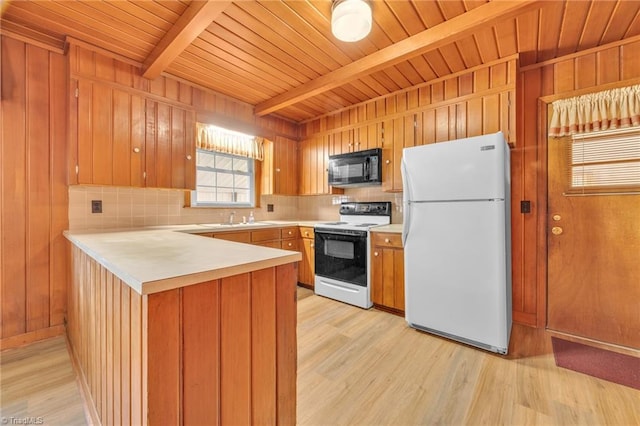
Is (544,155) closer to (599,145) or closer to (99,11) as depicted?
(599,145)

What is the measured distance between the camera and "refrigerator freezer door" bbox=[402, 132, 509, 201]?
1938 mm

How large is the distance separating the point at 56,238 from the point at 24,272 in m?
0.32

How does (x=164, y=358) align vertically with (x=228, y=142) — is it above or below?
below

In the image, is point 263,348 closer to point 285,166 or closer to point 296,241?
point 296,241

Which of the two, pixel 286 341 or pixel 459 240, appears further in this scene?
pixel 459 240

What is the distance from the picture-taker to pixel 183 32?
5.99ft

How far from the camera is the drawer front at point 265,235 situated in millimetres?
3001

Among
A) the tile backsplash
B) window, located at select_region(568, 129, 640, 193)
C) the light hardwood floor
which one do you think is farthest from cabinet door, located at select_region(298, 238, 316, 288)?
window, located at select_region(568, 129, 640, 193)

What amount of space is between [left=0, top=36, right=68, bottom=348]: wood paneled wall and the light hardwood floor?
0.29 meters

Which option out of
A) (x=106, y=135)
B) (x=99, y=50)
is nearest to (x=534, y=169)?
(x=106, y=135)

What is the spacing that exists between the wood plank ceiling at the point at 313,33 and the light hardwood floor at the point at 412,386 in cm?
230

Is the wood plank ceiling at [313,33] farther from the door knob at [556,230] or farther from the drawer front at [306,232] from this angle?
the drawer front at [306,232]

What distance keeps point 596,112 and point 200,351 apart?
317cm

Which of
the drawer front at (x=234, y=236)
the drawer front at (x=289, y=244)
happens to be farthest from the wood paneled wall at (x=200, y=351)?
the drawer front at (x=289, y=244)
